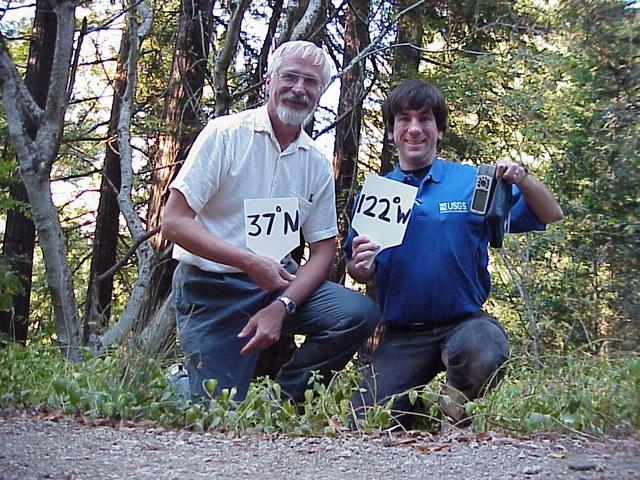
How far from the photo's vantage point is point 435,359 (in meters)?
4.03

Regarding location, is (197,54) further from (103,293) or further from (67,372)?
(67,372)

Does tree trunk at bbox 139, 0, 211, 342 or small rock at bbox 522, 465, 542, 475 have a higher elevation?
tree trunk at bbox 139, 0, 211, 342

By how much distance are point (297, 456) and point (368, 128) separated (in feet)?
24.7

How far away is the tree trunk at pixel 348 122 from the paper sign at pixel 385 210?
12.7 feet

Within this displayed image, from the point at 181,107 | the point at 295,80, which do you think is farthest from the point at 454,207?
the point at 181,107

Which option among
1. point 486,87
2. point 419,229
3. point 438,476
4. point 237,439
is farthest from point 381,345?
point 486,87

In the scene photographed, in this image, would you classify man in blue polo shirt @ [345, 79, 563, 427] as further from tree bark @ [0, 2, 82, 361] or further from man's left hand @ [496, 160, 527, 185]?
tree bark @ [0, 2, 82, 361]

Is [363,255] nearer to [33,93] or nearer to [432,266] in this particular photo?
[432,266]

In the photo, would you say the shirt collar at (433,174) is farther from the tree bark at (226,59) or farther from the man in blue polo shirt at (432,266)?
the tree bark at (226,59)

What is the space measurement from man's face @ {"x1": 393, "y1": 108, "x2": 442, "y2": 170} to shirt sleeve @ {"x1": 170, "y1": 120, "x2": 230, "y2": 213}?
2.91 ft

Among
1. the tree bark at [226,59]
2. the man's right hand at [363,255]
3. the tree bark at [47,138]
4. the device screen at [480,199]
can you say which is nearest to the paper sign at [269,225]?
the man's right hand at [363,255]

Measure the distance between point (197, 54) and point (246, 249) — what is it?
4355mm

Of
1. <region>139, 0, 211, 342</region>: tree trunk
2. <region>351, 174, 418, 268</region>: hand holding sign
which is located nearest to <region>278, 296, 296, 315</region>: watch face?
<region>351, 174, 418, 268</region>: hand holding sign

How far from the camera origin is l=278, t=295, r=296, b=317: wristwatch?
12.8ft
